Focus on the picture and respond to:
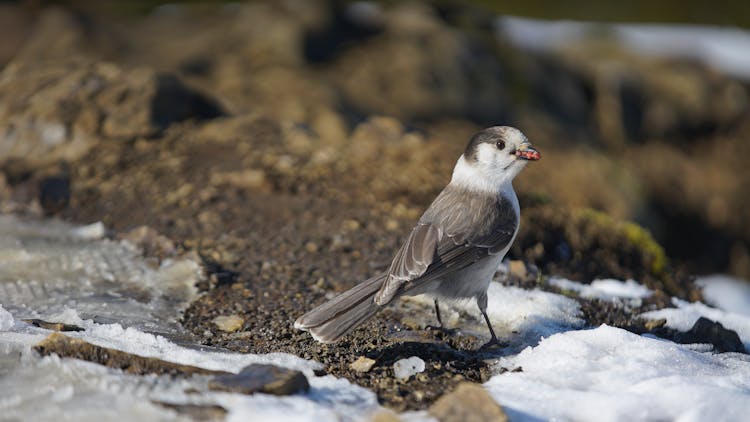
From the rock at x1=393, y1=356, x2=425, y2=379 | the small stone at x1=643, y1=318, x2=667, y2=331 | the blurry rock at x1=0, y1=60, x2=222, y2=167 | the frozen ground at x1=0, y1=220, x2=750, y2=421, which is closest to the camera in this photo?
the frozen ground at x1=0, y1=220, x2=750, y2=421

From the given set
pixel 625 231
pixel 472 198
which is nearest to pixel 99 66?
pixel 472 198

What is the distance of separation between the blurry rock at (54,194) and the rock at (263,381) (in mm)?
3670

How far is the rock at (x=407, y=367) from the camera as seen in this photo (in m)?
4.02

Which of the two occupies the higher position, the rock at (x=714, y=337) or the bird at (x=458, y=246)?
the bird at (x=458, y=246)

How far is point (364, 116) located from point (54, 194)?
3307mm

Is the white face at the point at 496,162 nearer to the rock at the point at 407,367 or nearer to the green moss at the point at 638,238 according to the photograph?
the rock at the point at 407,367

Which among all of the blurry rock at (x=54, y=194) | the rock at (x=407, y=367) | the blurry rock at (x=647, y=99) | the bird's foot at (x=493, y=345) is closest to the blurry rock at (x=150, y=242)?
the blurry rock at (x=54, y=194)

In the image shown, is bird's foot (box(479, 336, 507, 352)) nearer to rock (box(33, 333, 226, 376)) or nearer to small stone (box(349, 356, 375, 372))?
small stone (box(349, 356, 375, 372))

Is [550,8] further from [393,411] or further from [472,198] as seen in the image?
[393,411]

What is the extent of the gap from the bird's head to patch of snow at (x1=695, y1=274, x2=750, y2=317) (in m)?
3.62

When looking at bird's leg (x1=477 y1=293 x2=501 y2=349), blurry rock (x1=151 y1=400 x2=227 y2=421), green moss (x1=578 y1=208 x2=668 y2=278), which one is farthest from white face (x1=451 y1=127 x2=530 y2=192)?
blurry rock (x1=151 y1=400 x2=227 y2=421)

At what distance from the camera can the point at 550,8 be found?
1784 cm

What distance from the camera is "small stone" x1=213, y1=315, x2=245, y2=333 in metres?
4.69

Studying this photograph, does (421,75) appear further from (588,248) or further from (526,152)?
(526,152)
